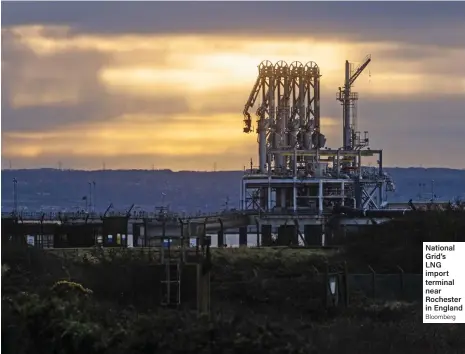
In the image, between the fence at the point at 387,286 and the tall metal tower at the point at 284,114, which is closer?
the fence at the point at 387,286

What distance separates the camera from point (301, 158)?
52000 mm

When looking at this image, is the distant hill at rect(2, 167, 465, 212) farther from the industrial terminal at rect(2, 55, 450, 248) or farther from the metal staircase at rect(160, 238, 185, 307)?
the metal staircase at rect(160, 238, 185, 307)

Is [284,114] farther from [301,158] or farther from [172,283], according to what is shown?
[172,283]

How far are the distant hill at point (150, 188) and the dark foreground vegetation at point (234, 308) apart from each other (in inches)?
615

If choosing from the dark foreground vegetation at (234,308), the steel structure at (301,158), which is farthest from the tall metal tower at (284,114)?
the dark foreground vegetation at (234,308)

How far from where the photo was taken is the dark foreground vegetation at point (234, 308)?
16.7 meters

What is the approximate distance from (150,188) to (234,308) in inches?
1254

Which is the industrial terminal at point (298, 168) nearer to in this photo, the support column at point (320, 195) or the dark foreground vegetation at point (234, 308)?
the support column at point (320, 195)

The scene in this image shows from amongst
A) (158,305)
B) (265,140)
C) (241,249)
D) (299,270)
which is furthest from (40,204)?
(158,305)

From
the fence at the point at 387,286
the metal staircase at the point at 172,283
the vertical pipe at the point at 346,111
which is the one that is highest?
the vertical pipe at the point at 346,111

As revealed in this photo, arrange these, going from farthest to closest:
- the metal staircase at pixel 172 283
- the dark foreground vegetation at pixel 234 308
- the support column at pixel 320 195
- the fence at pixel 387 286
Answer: the support column at pixel 320 195
the fence at pixel 387 286
the metal staircase at pixel 172 283
the dark foreground vegetation at pixel 234 308

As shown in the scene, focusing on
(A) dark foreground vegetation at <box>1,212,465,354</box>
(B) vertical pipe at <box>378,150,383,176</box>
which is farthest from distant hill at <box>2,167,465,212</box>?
(A) dark foreground vegetation at <box>1,212,465,354</box>

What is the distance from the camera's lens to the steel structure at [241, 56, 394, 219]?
5006cm

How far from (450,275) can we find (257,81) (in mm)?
32609
